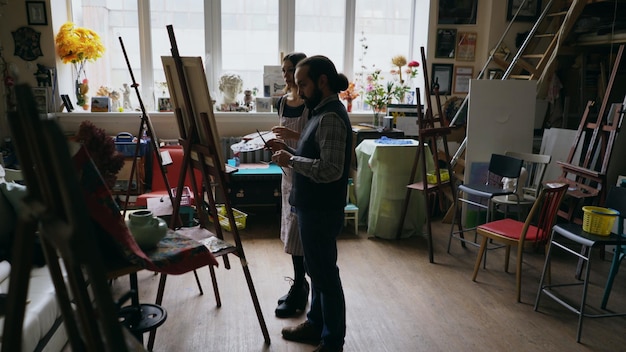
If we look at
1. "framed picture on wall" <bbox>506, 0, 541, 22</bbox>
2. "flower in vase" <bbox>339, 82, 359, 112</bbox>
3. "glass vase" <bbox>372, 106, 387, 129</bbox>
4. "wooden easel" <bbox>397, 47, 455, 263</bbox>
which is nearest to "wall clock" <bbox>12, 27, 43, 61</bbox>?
"flower in vase" <bbox>339, 82, 359, 112</bbox>

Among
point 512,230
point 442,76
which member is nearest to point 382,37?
point 442,76

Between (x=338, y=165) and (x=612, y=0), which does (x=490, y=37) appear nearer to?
(x=612, y=0)

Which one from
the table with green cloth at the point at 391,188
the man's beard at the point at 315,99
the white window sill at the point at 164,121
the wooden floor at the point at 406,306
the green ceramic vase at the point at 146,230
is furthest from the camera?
the white window sill at the point at 164,121

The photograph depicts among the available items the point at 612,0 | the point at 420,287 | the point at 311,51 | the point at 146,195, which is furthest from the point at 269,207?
the point at 612,0

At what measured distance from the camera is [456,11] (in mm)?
4930

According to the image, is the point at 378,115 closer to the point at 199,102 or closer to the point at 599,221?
the point at 599,221

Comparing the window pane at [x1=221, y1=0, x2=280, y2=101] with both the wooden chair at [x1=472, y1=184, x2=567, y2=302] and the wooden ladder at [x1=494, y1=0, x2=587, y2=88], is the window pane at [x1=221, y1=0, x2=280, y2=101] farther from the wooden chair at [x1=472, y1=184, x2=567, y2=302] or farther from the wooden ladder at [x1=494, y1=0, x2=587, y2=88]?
the wooden chair at [x1=472, y1=184, x2=567, y2=302]

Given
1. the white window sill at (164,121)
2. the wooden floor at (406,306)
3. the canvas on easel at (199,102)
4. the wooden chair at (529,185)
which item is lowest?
the wooden floor at (406,306)

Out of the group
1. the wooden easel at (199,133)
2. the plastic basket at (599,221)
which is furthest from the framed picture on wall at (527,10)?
the wooden easel at (199,133)

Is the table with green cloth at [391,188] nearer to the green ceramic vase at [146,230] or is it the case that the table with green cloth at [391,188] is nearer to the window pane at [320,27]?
the window pane at [320,27]

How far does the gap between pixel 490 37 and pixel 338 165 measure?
3741 millimetres

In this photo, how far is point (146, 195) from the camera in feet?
13.6

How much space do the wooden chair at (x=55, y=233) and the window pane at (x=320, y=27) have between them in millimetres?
4394

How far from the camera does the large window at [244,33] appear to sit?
4816 millimetres
